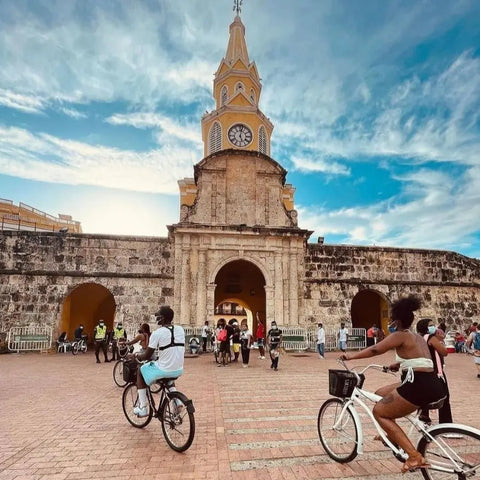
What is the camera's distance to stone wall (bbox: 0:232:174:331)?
635 inches

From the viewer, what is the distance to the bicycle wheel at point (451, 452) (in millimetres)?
3068

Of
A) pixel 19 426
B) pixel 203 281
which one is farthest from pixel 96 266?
pixel 19 426

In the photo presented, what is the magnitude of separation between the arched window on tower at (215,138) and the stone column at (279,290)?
12.4 metres

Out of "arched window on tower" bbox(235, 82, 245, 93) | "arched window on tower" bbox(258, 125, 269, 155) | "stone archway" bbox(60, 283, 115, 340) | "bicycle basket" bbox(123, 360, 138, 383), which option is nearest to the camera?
"bicycle basket" bbox(123, 360, 138, 383)

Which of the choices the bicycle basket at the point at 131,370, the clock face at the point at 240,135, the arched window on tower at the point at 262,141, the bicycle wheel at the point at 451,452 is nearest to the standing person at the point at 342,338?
the bicycle basket at the point at 131,370

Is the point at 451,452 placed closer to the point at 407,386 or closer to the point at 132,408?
the point at 407,386

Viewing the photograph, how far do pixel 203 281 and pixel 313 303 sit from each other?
5302 millimetres

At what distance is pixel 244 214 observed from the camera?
58.5ft

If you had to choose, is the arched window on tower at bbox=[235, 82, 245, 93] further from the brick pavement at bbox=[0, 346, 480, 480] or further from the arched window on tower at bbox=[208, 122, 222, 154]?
the brick pavement at bbox=[0, 346, 480, 480]

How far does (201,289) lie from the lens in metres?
16.6

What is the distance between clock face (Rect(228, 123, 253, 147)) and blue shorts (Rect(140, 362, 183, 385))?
23.1 metres

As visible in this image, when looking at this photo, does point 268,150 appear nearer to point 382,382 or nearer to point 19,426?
point 382,382

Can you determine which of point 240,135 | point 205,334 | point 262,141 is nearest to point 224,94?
point 240,135

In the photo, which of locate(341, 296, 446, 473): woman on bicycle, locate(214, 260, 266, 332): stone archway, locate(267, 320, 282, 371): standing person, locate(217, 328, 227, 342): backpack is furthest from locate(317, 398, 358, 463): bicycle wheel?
locate(214, 260, 266, 332): stone archway
